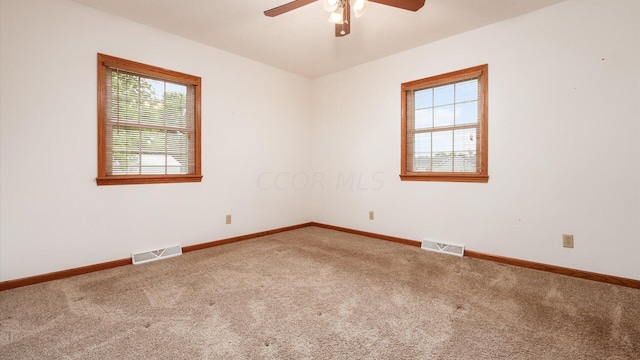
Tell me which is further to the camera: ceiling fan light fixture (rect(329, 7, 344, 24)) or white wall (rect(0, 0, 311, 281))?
white wall (rect(0, 0, 311, 281))

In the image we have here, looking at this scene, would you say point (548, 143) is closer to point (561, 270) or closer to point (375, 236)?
point (561, 270)

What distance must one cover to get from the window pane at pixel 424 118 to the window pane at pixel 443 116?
5 cm

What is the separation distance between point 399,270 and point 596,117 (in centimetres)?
216

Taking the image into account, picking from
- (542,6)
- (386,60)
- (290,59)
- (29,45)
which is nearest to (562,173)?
(542,6)

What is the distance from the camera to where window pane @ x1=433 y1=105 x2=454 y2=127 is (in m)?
3.32

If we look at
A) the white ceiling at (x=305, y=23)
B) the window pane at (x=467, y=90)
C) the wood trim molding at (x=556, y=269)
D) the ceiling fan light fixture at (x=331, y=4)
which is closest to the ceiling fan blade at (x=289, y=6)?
the ceiling fan light fixture at (x=331, y=4)

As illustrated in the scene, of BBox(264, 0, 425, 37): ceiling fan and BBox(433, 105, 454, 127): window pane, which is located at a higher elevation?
BBox(264, 0, 425, 37): ceiling fan

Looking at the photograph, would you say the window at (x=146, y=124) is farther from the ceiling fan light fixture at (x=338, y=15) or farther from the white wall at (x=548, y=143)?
the white wall at (x=548, y=143)

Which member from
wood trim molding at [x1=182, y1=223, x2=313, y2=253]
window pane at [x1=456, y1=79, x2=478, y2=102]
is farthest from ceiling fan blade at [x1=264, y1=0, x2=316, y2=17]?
wood trim molding at [x1=182, y1=223, x2=313, y2=253]

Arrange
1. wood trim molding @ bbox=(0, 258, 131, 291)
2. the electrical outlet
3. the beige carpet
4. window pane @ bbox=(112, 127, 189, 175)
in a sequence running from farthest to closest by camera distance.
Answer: window pane @ bbox=(112, 127, 189, 175) → the electrical outlet → wood trim molding @ bbox=(0, 258, 131, 291) → the beige carpet

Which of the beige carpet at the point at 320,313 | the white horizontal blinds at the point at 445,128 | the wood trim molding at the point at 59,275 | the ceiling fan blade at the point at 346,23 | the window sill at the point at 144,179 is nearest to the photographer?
the beige carpet at the point at 320,313

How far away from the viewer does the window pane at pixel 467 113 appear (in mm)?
3133

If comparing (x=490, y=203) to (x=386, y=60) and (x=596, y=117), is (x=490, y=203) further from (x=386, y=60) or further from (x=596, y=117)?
(x=386, y=60)

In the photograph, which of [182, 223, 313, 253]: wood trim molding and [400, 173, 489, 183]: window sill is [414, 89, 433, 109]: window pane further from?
[182, 223, 313, 253]: wood trim molding
